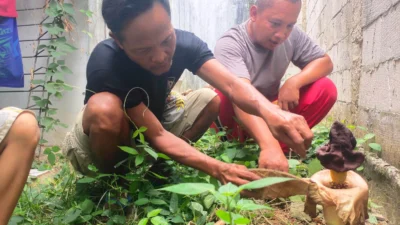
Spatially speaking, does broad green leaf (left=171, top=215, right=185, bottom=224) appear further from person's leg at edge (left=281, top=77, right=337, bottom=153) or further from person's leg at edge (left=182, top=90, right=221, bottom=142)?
person's leg at edge (left=281, top=77, right=337, bottom=153)

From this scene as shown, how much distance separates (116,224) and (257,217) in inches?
22.8

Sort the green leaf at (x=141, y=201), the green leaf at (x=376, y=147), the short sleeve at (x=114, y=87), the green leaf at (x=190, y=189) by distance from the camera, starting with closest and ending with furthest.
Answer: the green leaf at (x=190, y=189), the green leaf at (x=141, y=201), the short sleeve at (x=114, y=87), the green leaf at (x=376, y=147)

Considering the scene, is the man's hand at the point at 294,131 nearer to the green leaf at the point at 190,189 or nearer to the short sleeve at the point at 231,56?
the green leaf at the point at 190,189

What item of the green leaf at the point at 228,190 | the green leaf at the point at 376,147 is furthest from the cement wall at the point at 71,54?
the green leaf at the point at 228,190

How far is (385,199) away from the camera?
1.79m

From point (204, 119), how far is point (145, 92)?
0.55m

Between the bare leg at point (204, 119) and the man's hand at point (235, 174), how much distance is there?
2.32 feet

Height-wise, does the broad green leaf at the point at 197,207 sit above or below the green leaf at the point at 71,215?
above

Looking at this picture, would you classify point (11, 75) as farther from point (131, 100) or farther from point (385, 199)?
point (385, 199)

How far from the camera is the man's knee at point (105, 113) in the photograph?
1.64 metres

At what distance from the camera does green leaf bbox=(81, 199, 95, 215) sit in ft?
5.42

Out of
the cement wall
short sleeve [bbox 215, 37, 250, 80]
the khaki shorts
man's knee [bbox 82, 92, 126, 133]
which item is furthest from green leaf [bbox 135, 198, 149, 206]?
the cement wall

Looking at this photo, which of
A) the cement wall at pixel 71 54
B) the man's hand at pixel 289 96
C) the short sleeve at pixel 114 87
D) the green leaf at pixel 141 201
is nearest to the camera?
the green leaf at pixel 141 201

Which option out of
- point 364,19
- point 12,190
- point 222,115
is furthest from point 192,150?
point 364,19
